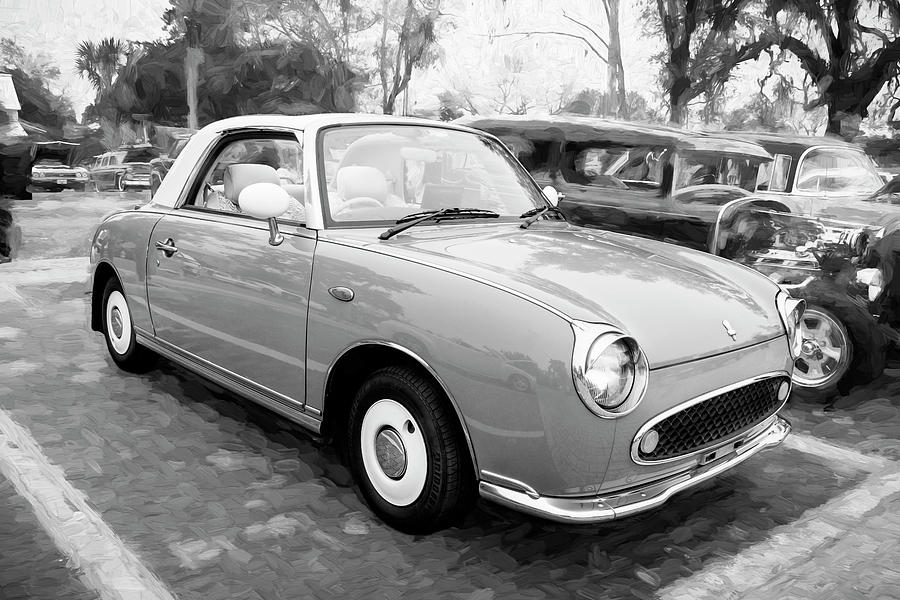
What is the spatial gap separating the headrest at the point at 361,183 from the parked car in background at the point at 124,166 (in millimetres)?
6545

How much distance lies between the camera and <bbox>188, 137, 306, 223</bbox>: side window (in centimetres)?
415

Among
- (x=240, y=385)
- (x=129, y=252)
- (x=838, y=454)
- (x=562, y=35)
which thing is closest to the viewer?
(x=240, y=385)

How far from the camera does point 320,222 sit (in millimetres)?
3281

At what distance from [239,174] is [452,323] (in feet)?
7.09

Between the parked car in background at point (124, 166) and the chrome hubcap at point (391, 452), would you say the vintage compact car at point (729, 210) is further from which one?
the parked car in background at point (124, 166)

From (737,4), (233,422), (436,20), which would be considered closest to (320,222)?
(233,422)

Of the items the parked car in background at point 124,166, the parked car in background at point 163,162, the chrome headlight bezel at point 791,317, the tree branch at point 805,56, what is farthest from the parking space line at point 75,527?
the parked car in background at point 163,162

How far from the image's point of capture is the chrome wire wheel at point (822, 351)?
477cm

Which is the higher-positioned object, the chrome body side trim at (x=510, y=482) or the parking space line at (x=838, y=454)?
the chrome body side trim at (x=510, y=482)

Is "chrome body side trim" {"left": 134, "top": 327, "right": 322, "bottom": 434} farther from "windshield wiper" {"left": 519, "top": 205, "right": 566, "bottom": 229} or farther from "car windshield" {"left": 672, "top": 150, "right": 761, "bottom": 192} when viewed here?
"car windshield" {"left": 672, "top": 150, "right": 761, "bottom": 192}

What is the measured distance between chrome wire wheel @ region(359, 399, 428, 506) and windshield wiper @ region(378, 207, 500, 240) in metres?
0.75

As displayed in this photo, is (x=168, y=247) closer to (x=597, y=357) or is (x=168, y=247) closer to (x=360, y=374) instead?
(x=360, y=374)

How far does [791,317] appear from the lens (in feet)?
10.3

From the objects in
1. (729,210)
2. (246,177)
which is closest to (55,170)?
(246,177)
